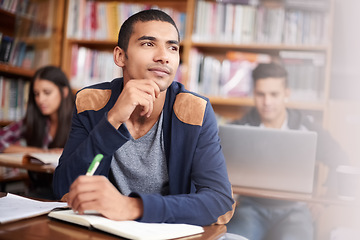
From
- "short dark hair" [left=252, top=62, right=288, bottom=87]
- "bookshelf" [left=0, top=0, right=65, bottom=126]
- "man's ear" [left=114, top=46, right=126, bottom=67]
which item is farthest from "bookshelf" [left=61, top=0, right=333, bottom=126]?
"man's ear" [left=114, top=46, right=126, bottom=67]

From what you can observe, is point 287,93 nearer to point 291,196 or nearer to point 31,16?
point 291,196

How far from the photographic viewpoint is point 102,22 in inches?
130

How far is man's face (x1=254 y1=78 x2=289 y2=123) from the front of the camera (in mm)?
2525

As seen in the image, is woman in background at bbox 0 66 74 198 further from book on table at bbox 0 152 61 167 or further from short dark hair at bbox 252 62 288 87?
short dark hair at bbox 252 62 288 87

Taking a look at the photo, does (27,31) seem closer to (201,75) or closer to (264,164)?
(201,75)

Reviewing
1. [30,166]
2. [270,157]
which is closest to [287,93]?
[270,157]

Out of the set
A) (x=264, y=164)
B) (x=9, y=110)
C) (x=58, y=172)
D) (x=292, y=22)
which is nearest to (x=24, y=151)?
(x=9, y=110)

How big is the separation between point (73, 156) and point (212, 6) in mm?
2244

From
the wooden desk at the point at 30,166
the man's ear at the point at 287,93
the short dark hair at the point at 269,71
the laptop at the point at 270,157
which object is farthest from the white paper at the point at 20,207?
the man's ear at the point at 287,93

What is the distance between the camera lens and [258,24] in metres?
2.93

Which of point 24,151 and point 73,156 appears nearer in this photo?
point 73,156

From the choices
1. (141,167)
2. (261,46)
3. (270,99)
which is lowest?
(141,167)

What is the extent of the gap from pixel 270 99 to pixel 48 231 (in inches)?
80.1

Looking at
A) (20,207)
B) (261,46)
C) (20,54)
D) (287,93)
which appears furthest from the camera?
(20,54)
